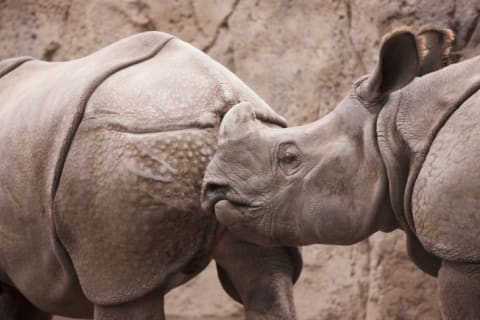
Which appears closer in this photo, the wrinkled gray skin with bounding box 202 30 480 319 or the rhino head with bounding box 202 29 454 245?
the wrinkled gray skin with bounding box 202 30 480 319

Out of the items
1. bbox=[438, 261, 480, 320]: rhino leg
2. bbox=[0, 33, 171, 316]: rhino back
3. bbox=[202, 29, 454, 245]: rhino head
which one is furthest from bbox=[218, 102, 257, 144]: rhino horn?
bbox=[438, 261, 480, 320]: rhino leg

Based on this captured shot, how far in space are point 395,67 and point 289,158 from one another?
0.44m

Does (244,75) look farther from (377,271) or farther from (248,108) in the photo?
(248,108)

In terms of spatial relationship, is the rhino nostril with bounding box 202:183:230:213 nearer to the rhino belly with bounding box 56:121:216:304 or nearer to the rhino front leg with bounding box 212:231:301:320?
the rhino belly with bounding box 56:121:216:304

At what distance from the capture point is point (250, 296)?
433 centimetres

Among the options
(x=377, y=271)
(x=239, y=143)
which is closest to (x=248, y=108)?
A: (x=239, y=143)

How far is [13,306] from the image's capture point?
509 centimetres

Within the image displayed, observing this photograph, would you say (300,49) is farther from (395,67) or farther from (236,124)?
(395,67)

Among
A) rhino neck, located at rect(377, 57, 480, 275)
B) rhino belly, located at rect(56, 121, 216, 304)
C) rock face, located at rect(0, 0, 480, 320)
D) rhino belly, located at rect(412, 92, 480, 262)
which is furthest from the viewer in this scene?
rock face, located at rect(0, 0, 480, 320)

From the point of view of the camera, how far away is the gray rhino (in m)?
4.09

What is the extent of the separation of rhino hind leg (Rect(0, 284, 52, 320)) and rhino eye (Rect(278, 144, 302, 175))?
1605 mm

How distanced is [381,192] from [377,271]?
2.16 m

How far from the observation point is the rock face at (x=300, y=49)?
5719 millimetres

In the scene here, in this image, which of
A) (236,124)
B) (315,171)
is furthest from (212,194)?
(315,171)
